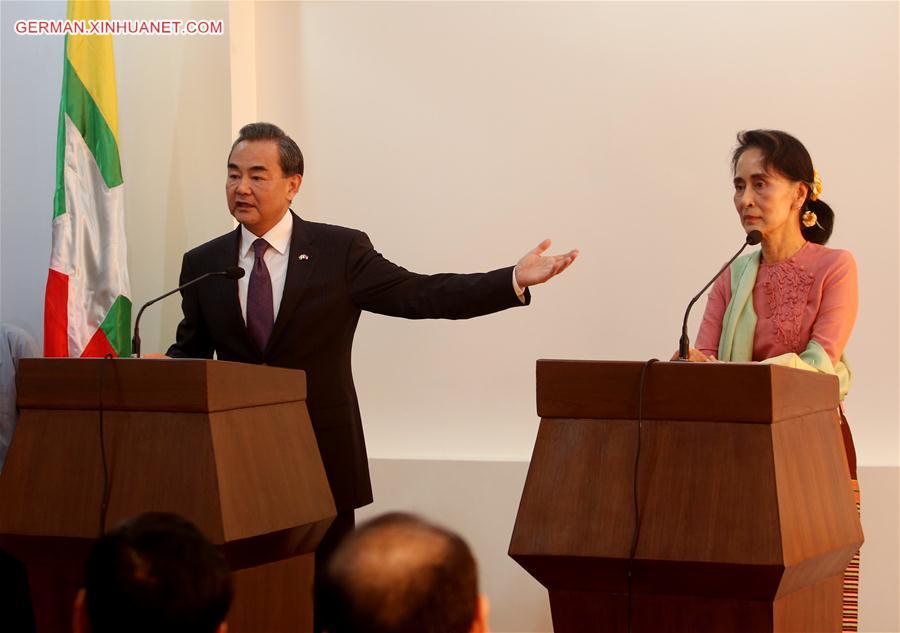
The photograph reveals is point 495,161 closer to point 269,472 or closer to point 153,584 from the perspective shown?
point 269,472

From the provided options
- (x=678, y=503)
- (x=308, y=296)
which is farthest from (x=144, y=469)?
(x=678, y=503)

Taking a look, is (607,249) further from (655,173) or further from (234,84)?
(234,84)

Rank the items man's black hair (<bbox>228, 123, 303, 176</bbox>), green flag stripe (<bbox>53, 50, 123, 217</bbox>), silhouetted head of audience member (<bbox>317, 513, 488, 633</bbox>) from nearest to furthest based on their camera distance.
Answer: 1. silhouetted head of audience member (<bbox>317, 513, 488, 633</bbox>)
2. man's black hair (<bbox>228, 123, 303, 176</bbox>)
3. green flag stripe (<bbox>53, 50, 123, 217</bbox>)

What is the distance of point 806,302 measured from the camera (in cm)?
337

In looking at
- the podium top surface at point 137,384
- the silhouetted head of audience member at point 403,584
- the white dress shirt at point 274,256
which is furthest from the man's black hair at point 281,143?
the silhouetted head of audience member at point 403,584

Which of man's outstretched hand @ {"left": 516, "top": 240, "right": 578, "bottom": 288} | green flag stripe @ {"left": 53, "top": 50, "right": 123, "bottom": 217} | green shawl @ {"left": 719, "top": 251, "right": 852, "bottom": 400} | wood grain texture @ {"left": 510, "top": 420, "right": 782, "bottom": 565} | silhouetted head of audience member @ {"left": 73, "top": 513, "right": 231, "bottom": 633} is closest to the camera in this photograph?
silhouetted head of audience member @ {"left": 73, "top": 513, "right": 231, "bottom": 633}

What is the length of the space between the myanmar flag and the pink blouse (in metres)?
2.70

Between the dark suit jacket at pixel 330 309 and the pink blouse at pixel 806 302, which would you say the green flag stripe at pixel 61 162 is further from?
the pink blouse at pixel 806 302

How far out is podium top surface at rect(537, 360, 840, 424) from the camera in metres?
2.35

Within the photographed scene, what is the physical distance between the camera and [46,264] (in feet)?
17.6

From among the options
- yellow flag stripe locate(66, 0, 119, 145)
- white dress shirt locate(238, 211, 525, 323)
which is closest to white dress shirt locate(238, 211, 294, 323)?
white dress shirt locate(238, 211, 525, 323)

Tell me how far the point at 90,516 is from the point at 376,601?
1598mm

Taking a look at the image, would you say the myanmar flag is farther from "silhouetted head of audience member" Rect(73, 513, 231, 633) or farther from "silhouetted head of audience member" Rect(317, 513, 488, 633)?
"silhouetted head of audience member" Rect(317, 513, 488, 633)

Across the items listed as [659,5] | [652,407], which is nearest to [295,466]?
[652,407]
